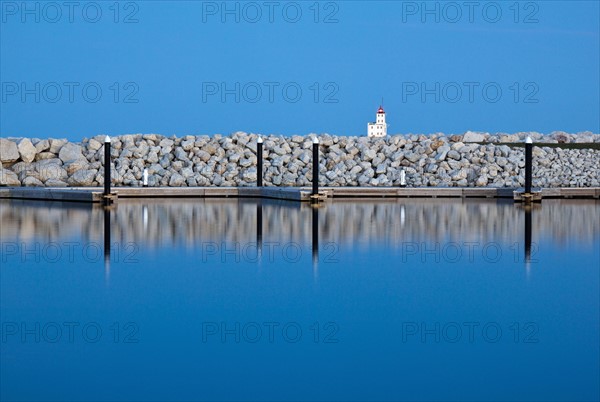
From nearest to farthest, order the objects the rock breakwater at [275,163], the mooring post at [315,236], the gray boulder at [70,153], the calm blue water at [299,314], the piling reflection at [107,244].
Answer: the calm blue water at [299,314]
the piling reflection at [107,244]
the mooring post at [315,236]
the rock breakwater at [275,163]
the gray boulder at [70,153]

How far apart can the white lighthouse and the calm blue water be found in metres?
47.2

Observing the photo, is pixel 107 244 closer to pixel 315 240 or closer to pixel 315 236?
pixel 315 240

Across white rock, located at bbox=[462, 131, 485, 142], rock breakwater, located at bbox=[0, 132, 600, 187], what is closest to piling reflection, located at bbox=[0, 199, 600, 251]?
rock breakwater, located at bbox=[0, 132, 600, 187]

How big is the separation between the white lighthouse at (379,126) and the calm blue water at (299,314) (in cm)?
4720

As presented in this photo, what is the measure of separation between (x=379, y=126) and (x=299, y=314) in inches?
2185

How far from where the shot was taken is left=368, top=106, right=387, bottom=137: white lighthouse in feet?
200

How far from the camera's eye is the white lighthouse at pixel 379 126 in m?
60.9

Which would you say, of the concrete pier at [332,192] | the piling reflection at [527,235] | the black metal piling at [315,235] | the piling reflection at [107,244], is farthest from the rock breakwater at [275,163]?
the piling reflection at [107,244]

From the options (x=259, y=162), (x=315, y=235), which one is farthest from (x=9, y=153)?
(x=315, y=235)

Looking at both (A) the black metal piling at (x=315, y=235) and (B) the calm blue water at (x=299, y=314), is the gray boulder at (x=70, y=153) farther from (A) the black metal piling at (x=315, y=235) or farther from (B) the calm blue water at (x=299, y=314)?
(B) the calm blue water at (x=299, y=314)

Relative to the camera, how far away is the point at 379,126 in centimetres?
6209

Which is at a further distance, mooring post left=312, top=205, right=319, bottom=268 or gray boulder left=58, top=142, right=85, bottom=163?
gray boulder left=58, top=142, right=85, bottom=163

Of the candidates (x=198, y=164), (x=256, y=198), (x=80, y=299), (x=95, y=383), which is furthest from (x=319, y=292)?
(x=198, y=164)

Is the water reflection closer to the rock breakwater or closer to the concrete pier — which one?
the concrete pier
